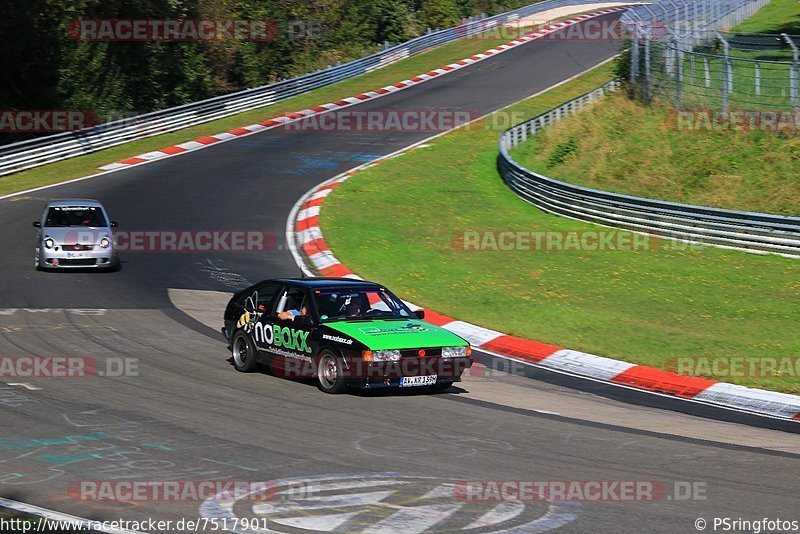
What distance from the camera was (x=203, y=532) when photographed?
7.19 metres

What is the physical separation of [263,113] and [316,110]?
2159 millimetres

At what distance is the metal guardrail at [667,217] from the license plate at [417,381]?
11.7 meters

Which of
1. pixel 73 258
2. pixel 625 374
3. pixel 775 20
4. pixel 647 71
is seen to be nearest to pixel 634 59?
pixel 647 71

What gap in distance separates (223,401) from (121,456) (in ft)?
8.35

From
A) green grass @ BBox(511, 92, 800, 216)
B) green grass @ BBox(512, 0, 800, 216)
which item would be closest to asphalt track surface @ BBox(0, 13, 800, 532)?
green grass @ BBox(511, 92, 800, 216)

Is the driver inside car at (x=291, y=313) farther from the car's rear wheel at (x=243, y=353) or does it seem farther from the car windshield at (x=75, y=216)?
the car windshield at (x=75, y=216)

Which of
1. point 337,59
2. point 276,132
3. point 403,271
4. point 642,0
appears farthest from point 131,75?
point 642,0

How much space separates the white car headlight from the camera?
471 inches

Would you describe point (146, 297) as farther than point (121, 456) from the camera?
Yes

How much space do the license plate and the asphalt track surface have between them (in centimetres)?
17

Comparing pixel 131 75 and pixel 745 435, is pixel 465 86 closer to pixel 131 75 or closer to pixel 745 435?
pixel 131 75

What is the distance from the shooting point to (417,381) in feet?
40.5

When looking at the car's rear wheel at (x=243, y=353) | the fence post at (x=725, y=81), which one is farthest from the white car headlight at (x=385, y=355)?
the fence post at (x=725, y=81)

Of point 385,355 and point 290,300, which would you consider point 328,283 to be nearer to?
point 290,300
